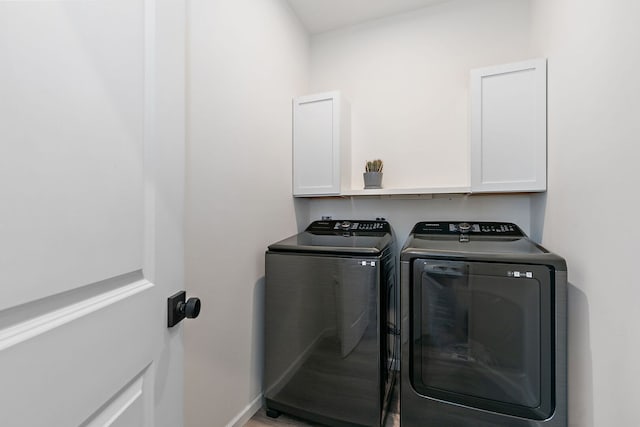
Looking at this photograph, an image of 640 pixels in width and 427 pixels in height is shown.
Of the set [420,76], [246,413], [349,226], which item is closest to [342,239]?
[349,226]

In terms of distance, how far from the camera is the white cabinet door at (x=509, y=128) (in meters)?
1.54

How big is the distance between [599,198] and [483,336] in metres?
0.70

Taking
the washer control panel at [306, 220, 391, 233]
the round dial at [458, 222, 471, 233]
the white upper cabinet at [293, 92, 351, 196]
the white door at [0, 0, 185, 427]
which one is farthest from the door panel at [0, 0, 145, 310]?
the round dial at [458, 222, 471, 233]

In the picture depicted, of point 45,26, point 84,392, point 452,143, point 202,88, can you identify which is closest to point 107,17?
point 45,26

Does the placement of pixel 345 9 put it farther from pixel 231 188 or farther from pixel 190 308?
pixel 190 308

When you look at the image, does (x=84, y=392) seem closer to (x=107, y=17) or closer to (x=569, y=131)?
(x=107, y=17)

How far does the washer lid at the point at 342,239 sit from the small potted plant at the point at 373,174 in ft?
0.94

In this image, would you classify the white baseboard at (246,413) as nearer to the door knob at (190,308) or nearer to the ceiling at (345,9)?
the door knob at (190,308)

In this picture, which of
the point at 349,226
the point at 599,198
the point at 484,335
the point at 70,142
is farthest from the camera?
the point at 349,226

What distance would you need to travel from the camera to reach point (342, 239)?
1.84 meters

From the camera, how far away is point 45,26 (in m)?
0.42

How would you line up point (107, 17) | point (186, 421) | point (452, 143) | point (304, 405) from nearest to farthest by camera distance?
point (107, 17) → point (186, 421) → point (304, 405) → point (452, 143)

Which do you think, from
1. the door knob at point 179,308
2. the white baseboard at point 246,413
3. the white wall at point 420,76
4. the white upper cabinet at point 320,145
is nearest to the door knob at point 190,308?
the door knob at point 179,308

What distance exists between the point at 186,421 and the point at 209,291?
522 mm
